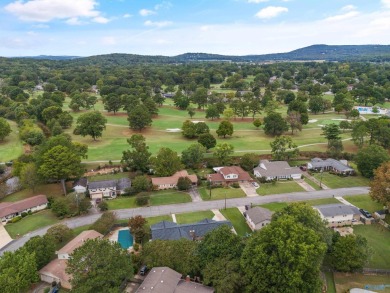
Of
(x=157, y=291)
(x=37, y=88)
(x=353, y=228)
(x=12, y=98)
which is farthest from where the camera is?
(x=37, y=88)

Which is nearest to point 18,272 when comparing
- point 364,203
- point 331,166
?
point 364,203

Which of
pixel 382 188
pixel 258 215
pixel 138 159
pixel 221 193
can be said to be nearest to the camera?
pixel 258 215

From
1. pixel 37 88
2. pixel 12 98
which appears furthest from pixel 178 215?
pixel 37 88

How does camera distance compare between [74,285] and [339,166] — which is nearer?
[74,285]

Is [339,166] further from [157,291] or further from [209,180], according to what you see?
[157,291]

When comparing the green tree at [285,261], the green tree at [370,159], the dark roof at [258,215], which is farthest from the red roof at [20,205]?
the green tree at [370,159]

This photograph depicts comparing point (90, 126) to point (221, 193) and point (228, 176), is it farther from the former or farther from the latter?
point (221, 193)

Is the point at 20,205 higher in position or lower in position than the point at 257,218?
higher
